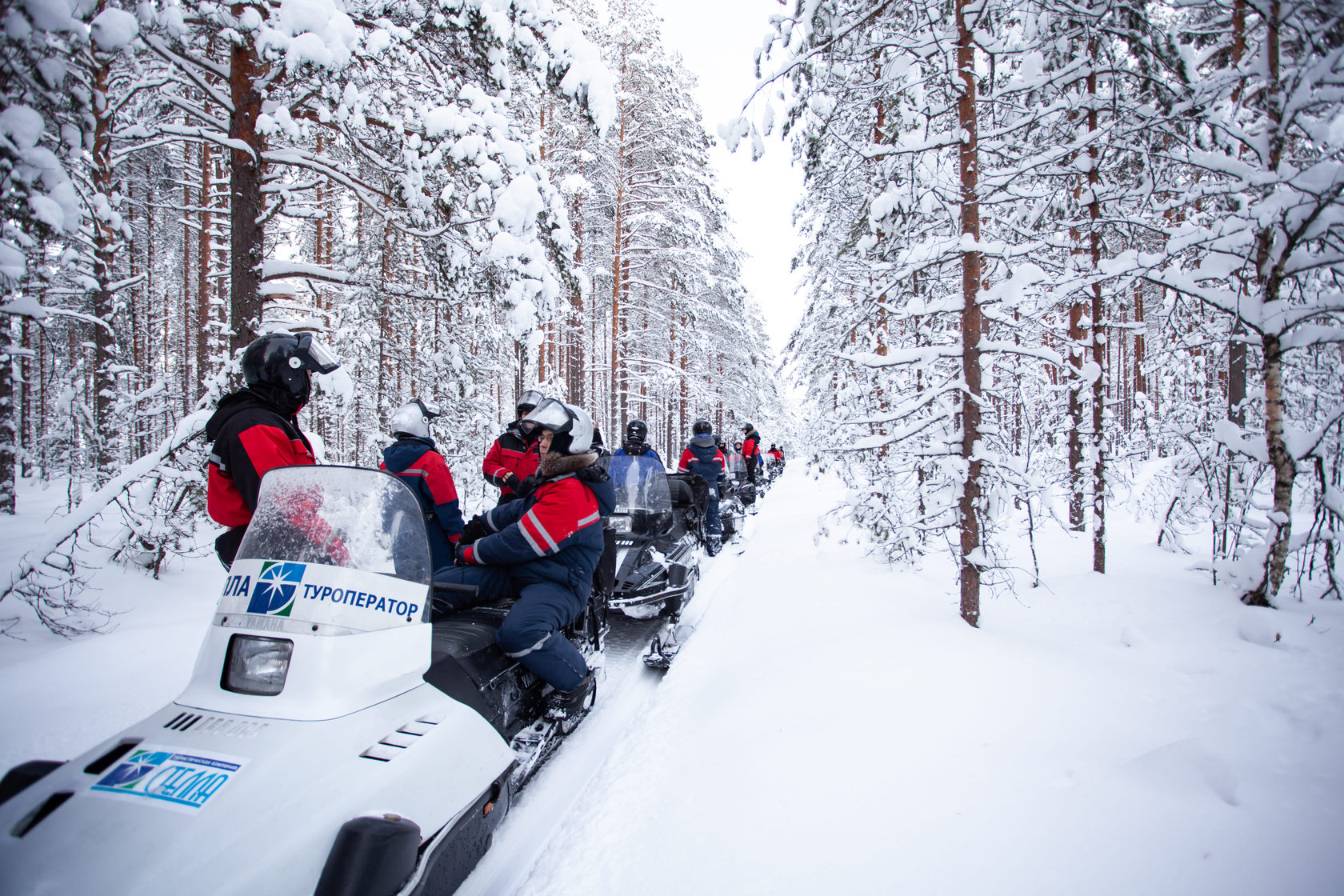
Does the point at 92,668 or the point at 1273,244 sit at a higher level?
the point at 1273,244

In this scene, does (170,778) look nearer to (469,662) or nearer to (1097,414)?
(469,662)

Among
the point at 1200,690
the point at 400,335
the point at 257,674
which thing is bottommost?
the point at 1200,690

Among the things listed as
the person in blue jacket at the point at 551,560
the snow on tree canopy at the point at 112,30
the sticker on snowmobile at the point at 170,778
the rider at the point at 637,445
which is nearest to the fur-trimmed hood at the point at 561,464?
the person in blue jacket at the point at 551,560

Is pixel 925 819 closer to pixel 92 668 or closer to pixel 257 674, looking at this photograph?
pixel 257 674

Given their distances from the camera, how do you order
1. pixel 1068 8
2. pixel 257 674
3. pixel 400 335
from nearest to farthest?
pixel 257 674
pixel 1068 8
pixel 400 335

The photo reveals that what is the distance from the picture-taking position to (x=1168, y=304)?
532cm

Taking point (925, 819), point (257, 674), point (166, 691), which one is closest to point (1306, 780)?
point (925, 819)

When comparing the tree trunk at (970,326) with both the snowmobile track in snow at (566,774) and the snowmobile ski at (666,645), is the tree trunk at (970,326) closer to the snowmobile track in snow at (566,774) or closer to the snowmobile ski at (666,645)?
the snowmobile ski at (666,645)

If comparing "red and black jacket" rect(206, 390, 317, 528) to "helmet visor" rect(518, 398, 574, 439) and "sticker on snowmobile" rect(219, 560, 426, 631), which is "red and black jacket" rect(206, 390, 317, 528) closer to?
"sticker on snowmobile" rect(219, 560, 426, 631)

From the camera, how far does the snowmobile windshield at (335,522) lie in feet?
7.17

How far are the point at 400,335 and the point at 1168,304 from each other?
617 inches

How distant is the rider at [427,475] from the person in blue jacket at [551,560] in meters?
0.44

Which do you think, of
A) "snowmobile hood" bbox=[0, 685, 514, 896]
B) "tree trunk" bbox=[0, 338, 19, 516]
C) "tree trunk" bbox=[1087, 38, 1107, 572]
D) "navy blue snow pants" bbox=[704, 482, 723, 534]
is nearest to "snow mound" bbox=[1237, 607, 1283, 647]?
"tree trunk" bbox=[1087, 38, 1107, 572]

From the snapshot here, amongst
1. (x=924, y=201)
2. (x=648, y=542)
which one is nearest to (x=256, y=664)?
(x=648, y=542)
